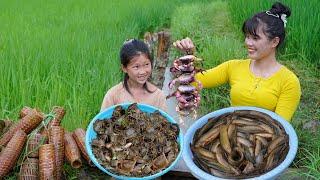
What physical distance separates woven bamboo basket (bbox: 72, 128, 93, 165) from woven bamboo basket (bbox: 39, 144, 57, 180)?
0.19 m

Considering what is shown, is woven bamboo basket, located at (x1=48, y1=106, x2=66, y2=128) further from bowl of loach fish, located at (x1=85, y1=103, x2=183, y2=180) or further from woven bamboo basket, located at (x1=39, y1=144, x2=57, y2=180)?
bowl of loach fish, located at (x1=85, y1=103, x2=183, y2=180)

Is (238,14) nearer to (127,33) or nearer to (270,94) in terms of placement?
(127,33)

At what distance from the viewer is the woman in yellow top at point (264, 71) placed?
3.07 meters

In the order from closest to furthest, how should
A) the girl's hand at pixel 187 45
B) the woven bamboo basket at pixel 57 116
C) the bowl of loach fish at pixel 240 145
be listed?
the bowl of loach fish at pixel 240 145 < the girl's hand at pixel 187 45 < the woven bamboo basket at pixel 57 116

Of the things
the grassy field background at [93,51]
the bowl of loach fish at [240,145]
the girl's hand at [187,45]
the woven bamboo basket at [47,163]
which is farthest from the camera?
the grassy field background at [93,51]

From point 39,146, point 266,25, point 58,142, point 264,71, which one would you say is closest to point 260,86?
point 264,71

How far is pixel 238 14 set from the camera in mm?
7027

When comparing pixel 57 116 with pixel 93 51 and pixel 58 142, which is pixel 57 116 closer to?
pixel 58 142

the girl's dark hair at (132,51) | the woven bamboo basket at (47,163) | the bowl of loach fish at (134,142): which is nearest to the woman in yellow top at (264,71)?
the girl's dark hair at (132,51)

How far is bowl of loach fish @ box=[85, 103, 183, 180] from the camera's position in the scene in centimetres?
260

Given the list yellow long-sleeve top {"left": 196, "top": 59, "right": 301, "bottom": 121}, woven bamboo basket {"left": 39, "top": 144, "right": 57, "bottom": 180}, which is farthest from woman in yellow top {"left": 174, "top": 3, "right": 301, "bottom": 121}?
woven bamboo basket {"left": 39, "top": 144, "right": 57, "bottom": 180}

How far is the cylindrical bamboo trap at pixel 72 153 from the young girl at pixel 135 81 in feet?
0.91

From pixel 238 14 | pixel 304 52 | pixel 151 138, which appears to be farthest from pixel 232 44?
pixel 151 138

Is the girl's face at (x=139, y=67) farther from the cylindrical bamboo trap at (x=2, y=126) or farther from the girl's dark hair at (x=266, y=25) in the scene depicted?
the cylindrical bamboo trap at (x=2, y=126)
